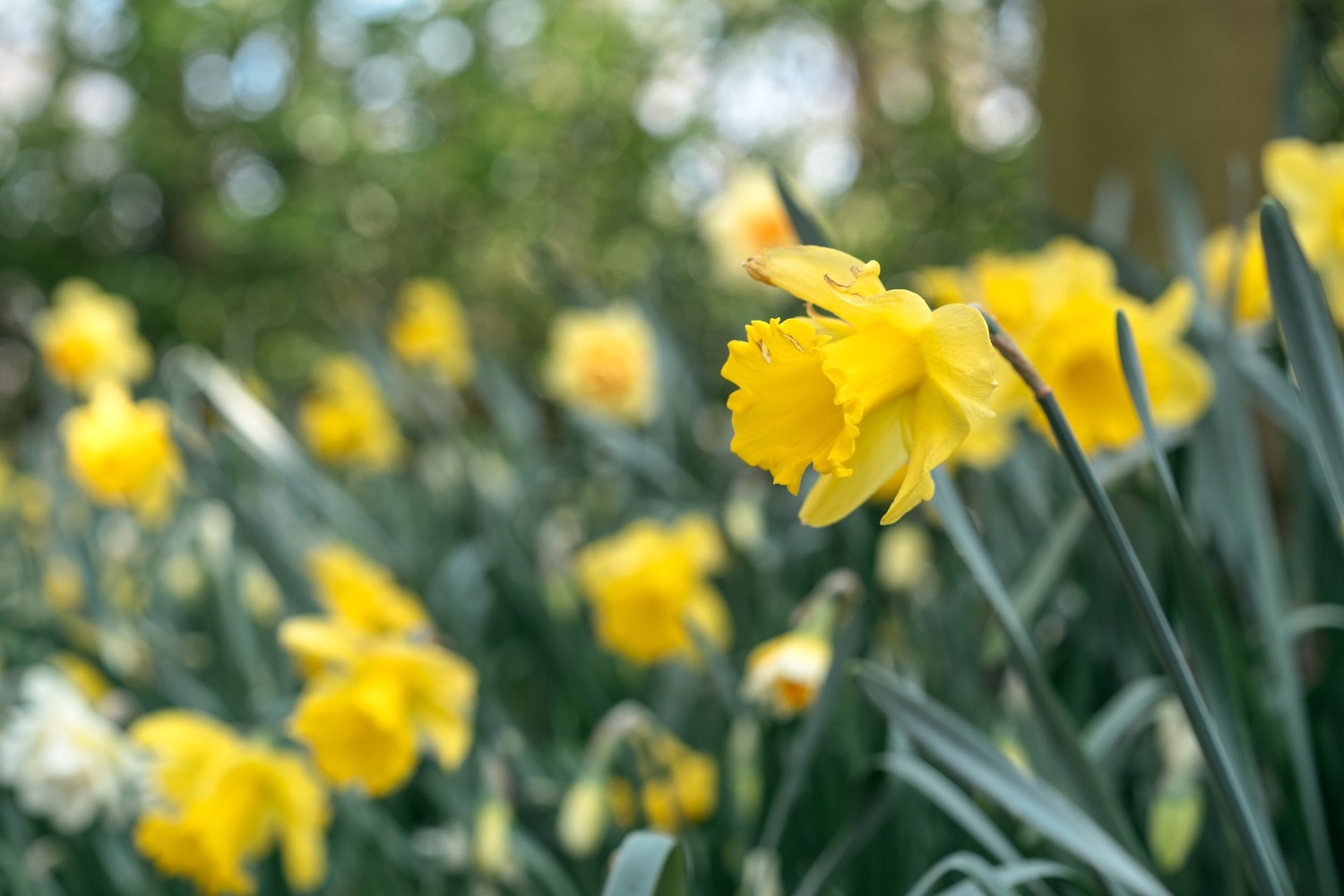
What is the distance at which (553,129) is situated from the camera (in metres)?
4.81

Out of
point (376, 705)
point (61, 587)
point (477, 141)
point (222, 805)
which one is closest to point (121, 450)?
point (61, 587)

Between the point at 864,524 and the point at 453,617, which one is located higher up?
the point at 864,524

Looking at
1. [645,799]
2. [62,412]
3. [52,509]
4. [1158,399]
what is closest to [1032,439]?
[1158,399]

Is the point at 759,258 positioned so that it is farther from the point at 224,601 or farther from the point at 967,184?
the point at 967,184

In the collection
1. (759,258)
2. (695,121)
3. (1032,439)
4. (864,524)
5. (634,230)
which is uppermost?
(759,258)

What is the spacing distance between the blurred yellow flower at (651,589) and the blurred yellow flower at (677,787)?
0.42 ft

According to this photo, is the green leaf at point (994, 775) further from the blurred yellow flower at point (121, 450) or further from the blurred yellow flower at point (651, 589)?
the blurred yellow flower at point (121, 450)

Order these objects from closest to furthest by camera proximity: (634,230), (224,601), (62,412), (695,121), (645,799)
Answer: (645,799) → (224,601) → (62,412) → (695,121) → (634,230)

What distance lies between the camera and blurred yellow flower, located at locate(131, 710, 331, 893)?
45.8 inches

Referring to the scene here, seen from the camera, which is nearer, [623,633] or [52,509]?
[623,633]

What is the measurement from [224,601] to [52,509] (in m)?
0.77

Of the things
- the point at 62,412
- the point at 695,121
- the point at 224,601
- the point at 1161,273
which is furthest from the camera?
the point at 695,121

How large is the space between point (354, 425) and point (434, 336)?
1.07 feet

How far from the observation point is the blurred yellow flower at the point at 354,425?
2854 mm
